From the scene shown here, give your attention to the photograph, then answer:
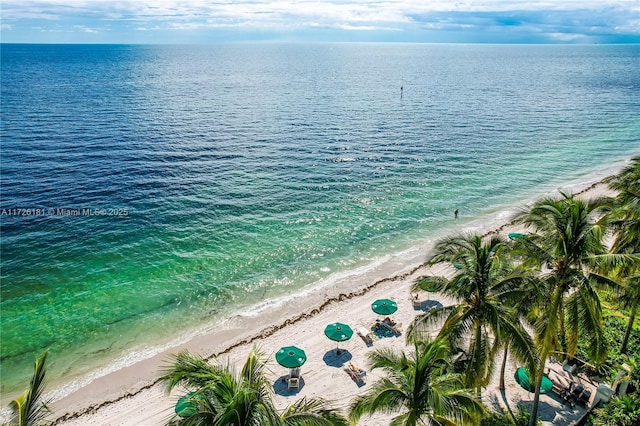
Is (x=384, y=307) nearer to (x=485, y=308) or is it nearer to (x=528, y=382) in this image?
(x=528, y=382)

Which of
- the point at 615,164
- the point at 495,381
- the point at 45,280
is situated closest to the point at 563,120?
the point at 615,164

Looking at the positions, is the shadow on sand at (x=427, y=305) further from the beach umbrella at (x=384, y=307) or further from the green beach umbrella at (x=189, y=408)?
the green beach umbrella at (x=189, y=408)

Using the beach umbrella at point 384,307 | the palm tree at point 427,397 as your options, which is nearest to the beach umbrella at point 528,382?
the beach umbrella at point 384,307

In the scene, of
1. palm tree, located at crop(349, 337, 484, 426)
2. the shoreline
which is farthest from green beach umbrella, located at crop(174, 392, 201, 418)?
the shoreline

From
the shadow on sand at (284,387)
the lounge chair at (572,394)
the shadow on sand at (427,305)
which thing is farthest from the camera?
the shadow on sand at (427,305)

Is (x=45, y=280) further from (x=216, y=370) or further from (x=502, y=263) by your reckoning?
(x=502, y=263)

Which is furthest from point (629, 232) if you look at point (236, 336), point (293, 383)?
point (236, 336)
